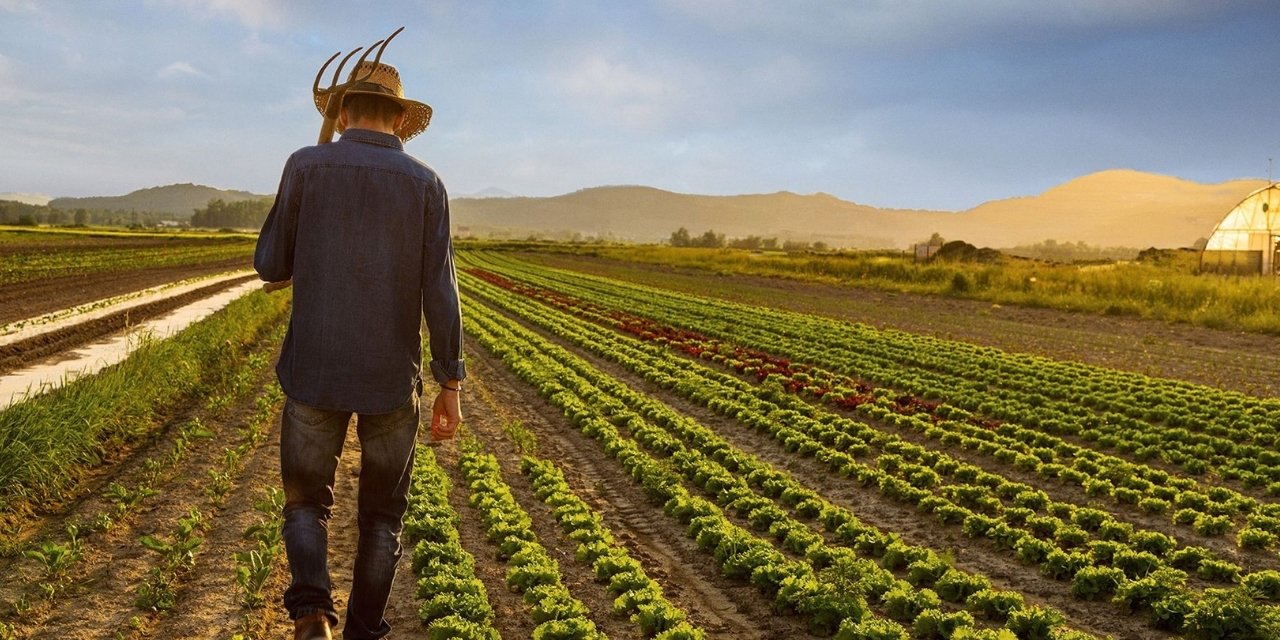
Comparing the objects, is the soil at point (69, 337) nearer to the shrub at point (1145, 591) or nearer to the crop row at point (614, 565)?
the crop row at point (614, 565)

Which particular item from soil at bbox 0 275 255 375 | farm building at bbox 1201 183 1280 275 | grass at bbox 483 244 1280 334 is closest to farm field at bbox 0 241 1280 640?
soil at bbox 0 275 255 375

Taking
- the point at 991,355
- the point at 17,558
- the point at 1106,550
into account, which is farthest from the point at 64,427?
the point at 991,355

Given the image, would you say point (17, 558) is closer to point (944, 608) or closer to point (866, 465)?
point (944, 608)

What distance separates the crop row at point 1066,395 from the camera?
1081cm

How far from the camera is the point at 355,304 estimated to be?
348 cm

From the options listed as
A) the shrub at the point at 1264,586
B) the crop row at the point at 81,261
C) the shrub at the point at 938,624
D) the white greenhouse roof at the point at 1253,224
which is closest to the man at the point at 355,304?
the shrub at the point at 938,624

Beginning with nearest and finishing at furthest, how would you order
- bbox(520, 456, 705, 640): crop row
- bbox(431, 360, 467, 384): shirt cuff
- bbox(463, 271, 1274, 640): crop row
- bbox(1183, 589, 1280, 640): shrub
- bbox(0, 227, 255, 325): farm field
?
bbox(431, 360, 467, 384): shirt cuff < bbox(520, 456, 705, 640): crop row < bbox(1183, 589, 1280, 640): shrub < bbox(463, 271, 1274, 640): crop row < bbox(0, 227, 255, 325): farm field

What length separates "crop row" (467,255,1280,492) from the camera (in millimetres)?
10812

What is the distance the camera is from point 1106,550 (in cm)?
713

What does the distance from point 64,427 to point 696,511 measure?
18.0 ft

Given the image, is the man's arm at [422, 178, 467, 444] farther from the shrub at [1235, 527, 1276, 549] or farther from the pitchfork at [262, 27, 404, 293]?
the shrub at [1235, 527, 1276, 549]

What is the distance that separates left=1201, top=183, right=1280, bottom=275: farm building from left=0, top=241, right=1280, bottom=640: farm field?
29512 millimetres

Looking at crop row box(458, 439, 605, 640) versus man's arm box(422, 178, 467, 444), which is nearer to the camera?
man's arm box(422, 178, 467, 444)

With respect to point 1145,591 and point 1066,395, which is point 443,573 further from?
point 1066,395
